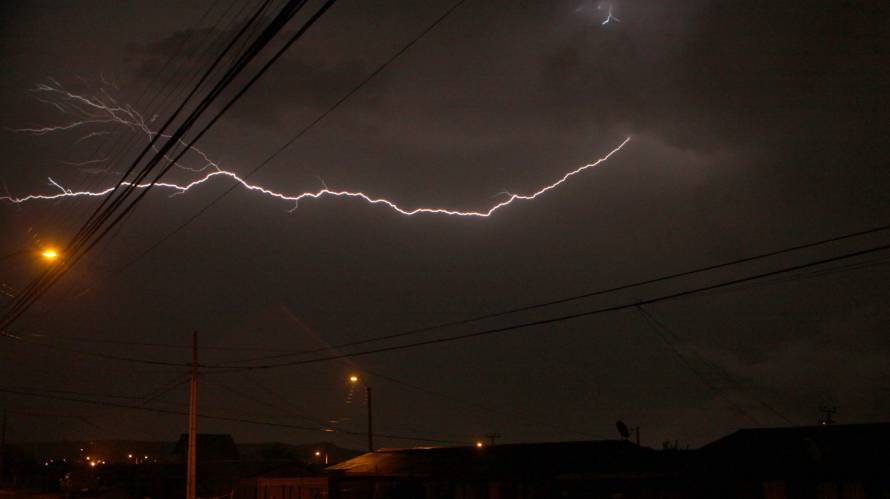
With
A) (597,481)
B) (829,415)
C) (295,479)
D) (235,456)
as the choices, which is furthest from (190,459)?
(235,456)

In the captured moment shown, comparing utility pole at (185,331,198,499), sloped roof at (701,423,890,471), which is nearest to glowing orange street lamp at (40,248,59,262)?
utility pole at (185,331,198,499)

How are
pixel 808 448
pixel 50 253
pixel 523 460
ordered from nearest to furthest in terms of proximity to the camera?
pixel 808 448 < pixel 50 253 < pixel 523 460

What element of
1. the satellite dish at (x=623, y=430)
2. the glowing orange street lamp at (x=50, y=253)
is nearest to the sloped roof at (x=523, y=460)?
the satellite dish at (x=623, y=430)

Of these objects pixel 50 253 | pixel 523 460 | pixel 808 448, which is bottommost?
pixel 523 460

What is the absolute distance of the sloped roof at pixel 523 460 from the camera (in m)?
14.3

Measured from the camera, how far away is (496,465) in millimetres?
15773

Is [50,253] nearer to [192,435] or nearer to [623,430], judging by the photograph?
[192,435]

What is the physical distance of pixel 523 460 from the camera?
52.6ft

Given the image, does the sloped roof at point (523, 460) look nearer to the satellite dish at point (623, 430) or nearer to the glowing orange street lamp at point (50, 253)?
the satellite dish at point (623, 430)

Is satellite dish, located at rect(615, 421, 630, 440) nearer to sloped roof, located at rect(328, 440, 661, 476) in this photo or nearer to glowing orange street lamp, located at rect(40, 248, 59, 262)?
sloped roof, located at rect(328, 440, 661, 476)

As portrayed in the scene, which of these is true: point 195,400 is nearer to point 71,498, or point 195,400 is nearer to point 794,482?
point 794,482

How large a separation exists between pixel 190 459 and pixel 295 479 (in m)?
4.39

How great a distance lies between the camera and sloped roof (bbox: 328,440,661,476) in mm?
14344

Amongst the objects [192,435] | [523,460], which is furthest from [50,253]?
[523,460]
